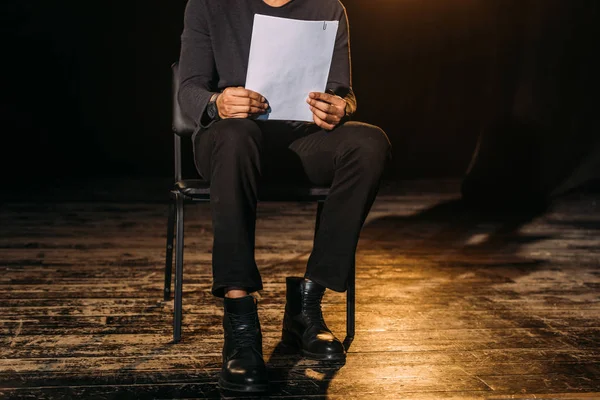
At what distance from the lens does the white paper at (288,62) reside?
178 centimetres

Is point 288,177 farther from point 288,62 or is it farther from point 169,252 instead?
point 169,252

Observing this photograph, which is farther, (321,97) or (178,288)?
(178,288)

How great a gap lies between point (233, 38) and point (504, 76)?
10.2ft

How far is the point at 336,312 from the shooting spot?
227 cm

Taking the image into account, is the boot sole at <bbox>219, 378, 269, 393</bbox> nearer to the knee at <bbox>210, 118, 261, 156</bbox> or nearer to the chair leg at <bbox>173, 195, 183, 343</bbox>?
A: the chair leg at <bbox>173, 195, 183, 343</bbox>

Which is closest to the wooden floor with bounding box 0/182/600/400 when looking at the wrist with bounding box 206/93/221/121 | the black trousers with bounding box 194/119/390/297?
the black trousers with bounding box 194/119/390/297

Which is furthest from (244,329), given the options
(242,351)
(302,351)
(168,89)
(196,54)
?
(168,89)

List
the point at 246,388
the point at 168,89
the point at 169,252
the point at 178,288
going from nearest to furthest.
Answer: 1. the point at 246,388
2. the point at 178,288
3. the point at 169,252
4. the point at 168,89

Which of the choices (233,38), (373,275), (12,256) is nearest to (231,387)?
(233,38)

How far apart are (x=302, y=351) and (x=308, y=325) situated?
7cm

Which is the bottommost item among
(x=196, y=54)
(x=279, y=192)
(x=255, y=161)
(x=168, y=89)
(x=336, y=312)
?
(x=336, y=312)

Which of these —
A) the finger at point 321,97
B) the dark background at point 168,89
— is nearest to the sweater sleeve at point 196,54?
the finger at point 321,97

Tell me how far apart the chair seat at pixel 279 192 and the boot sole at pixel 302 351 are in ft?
1.18

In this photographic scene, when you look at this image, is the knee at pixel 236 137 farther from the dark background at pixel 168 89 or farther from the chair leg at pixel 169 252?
the dark background at pixel 168 89
